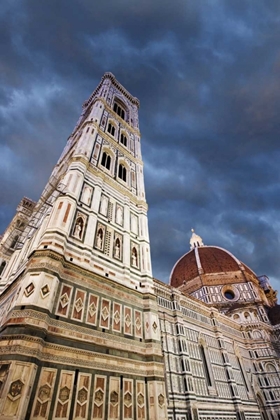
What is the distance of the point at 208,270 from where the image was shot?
4491cm

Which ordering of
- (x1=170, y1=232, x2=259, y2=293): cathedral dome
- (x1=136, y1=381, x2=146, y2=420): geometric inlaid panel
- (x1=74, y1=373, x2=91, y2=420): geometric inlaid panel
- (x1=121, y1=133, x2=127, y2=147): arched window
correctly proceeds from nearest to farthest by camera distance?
(x1=74, y1=373, x2=91, y2=420): geometric inlaid panel, (x1=136, y1=381, x2=146, y2=420): geometric inlaid panel, (x1=121, y1=133, x2=127, y2=147): arched window, (x1=170, y1=232, x2=259, y2=293): cathedral dome

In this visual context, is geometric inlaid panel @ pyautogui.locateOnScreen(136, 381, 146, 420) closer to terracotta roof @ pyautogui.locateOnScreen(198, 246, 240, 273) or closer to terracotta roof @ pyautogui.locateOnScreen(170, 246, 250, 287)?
terracotta roof @ pyautogui.locateOnScreen(170, 246, 250, 287)

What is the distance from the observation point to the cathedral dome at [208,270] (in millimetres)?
42219

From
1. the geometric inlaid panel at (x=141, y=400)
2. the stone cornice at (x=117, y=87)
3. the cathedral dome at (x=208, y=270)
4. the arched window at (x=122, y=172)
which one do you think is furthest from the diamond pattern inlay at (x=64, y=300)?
the cathedral dome at (x=208, y=270)

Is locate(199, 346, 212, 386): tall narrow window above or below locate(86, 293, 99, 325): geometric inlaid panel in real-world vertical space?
above

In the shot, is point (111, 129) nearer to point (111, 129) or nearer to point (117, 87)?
point (111, 129)

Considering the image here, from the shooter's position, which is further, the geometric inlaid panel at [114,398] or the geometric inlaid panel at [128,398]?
the geometric inlaid panel at [128,398]

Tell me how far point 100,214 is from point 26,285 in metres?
5.41

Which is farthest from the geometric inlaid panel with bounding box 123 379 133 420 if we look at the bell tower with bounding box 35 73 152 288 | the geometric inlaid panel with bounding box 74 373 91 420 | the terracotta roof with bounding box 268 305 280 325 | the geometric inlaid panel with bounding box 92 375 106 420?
the terracotta roof with bounding box 268 305 280 325

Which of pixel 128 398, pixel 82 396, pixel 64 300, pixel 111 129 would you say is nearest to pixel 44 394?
pixel 82 396

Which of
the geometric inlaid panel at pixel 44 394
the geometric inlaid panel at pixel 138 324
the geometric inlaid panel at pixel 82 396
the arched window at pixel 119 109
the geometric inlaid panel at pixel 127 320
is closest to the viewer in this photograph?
the geometric inlaid panel at pixel 44 394

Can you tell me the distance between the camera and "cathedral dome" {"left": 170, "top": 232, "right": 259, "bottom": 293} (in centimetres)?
4222

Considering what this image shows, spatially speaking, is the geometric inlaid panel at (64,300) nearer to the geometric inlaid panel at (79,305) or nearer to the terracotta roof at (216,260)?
the geometric inlaid panel at (79,305)

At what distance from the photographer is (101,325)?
794cm
